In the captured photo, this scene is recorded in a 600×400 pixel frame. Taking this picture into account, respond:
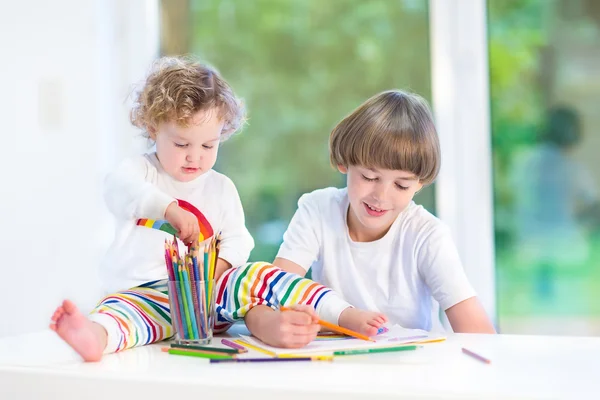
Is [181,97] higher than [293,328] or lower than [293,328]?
higher

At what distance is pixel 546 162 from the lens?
7.30 ft

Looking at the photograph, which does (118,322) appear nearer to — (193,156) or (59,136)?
(193,156)

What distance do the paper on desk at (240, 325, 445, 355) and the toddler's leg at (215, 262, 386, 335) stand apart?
0.05 metres

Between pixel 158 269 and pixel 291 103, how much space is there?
1235 mm

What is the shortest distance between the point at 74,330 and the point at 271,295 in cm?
32

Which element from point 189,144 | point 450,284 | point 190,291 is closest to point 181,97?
point 189,144

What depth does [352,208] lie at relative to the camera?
1.39 meters

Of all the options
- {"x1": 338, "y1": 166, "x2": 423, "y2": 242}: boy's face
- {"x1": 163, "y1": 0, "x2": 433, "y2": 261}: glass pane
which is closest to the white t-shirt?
{"x1": 338, "y1": 166, "x2": 423, "y2": 242}: boy's face

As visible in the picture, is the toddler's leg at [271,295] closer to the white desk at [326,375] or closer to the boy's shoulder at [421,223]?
the white desk at [326,375]

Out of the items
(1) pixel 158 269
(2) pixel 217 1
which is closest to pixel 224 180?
(1) pixel 158 269

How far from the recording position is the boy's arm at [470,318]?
1.27 m

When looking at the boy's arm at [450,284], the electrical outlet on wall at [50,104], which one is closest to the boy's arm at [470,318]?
the boy's arm at [450,284]

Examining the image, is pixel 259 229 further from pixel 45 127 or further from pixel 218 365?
pixel 218 365

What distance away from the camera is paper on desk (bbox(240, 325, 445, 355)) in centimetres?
98
